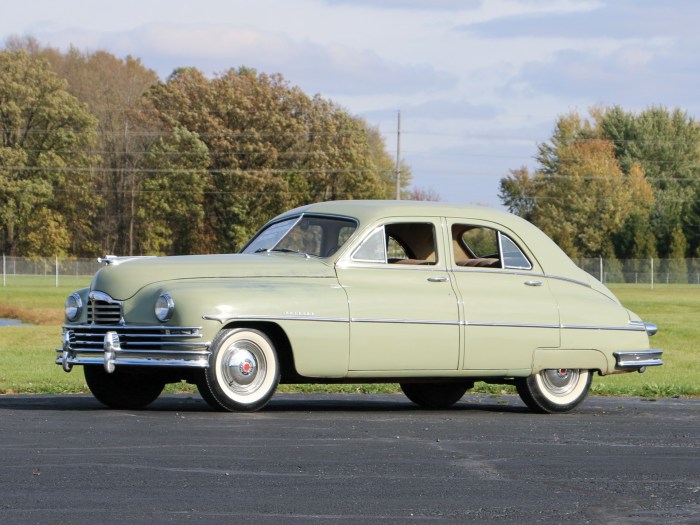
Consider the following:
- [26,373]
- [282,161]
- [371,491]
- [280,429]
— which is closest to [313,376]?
[280,429]

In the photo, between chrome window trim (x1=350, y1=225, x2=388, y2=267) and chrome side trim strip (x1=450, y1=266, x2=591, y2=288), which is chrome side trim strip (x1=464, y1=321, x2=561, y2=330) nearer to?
chrome side trim strip (x1=450, y1=266, x2=591, y2=288)

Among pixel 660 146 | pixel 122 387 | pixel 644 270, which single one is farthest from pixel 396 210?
pixel 660 146

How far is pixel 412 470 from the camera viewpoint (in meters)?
8.63

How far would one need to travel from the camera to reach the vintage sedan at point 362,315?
11844mm

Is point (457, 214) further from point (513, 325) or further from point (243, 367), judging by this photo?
point (243, 367)

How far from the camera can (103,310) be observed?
12172 millimetres

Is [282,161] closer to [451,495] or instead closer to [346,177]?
[346,177]

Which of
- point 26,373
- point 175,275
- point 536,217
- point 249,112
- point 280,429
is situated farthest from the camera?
point 536,217

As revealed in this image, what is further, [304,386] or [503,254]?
[304,386]

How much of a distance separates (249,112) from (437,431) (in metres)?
76.7

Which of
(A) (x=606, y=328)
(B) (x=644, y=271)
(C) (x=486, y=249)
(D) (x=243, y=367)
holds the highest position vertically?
(B) (x=644, y=271)

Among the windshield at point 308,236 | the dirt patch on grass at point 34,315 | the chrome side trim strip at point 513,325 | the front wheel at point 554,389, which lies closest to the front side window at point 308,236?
the windshield at point 308,236

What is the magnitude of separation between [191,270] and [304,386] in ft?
21.6

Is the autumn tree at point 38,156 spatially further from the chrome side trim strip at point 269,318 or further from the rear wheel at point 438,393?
the chrome side trim strip at point 269,318
